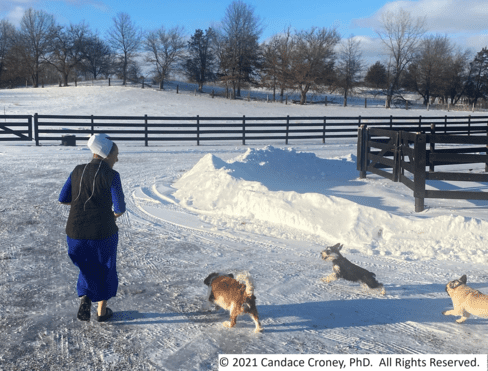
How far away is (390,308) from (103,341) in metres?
2.46

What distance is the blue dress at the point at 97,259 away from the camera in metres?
3.55

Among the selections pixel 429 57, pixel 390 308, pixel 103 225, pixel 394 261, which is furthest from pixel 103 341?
pixel 429 57

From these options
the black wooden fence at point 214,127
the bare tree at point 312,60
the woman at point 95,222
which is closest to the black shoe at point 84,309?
the woman at point 95,222

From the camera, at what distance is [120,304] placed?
3.99 metres

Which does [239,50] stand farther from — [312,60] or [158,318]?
[158,318]

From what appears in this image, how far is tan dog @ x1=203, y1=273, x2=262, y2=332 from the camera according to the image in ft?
11.4

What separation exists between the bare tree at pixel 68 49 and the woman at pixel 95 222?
6721 centimetres

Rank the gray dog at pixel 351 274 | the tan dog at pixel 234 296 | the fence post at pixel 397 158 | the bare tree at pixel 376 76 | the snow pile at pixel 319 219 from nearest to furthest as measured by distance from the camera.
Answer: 1. the tan dog at pixel 234 296
2. the gray dog at pixel 351 274
3. the snow pile at pixel 319 219
4. the fence post at pixel 397 158
5. the bare tree at pixel 376 76

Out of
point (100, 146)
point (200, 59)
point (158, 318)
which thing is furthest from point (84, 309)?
point (200, 59)

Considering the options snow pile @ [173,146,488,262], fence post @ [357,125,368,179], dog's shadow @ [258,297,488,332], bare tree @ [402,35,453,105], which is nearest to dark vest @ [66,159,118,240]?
dog's shadow @ [258,297,488,332]

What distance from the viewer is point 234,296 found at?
141 inches

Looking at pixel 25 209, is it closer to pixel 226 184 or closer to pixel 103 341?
pixel 226 184

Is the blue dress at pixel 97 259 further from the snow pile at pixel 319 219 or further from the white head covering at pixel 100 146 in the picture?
the snow pile at pixel 319 219

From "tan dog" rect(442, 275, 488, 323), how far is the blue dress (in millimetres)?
2869
